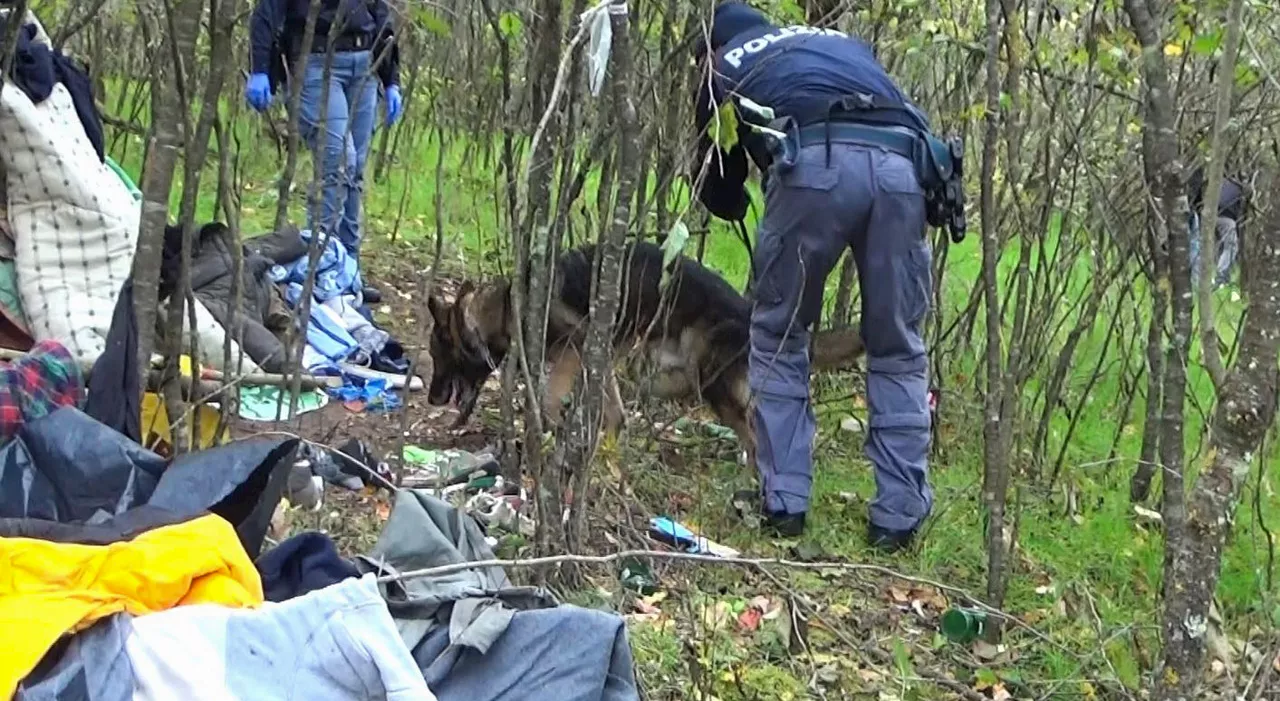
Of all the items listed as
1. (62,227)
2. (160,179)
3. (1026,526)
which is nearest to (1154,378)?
(1026,526)

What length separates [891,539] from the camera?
4422 millimetres

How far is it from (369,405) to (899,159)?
226 centimetres

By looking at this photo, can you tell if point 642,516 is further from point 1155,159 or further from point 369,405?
point 1155,159

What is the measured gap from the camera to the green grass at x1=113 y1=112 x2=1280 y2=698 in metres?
3.66

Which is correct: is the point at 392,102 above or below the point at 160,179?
below

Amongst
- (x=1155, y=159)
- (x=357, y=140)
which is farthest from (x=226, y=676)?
(x=357, y=140)

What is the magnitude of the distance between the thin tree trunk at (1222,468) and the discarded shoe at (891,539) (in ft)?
5.85

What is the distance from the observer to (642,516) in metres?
4.20

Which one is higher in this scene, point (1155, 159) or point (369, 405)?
point (1155, 159)

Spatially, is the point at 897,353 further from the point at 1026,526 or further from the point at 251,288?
the point at 251,288

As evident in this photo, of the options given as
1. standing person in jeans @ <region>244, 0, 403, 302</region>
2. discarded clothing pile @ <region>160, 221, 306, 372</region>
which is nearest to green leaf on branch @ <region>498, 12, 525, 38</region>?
discarded clothing pile @ <region>160, 221, 306, 372</region>

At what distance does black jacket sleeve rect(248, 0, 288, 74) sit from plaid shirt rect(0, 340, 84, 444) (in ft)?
10.9

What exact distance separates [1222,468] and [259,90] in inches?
196

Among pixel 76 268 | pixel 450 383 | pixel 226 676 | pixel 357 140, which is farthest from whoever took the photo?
pixel 357 140
